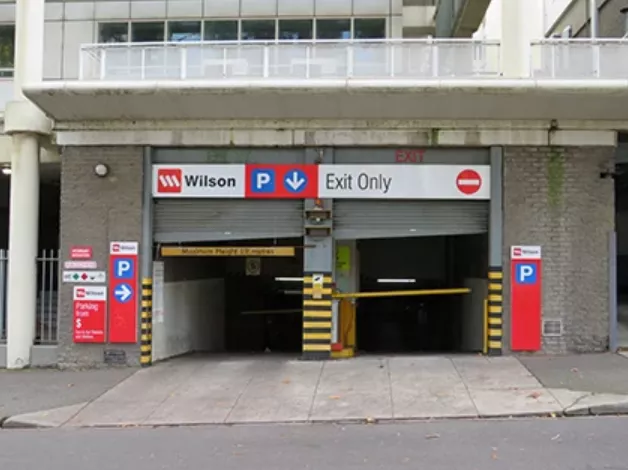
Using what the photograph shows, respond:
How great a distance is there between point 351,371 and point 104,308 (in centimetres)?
419

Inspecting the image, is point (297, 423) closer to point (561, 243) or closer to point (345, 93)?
point (345, 93)

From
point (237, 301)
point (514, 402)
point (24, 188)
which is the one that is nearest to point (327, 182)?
point (514, 402)

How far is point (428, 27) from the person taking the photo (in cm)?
1655

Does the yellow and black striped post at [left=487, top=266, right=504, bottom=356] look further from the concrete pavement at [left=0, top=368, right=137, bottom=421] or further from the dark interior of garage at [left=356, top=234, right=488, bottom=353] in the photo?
the concrete pavement at [left=0, top=368, right=137, bottom=421]

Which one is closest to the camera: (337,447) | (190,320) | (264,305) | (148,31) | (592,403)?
(337,447)

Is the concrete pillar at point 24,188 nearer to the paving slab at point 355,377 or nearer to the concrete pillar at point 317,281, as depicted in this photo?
the concrete pillar at point 317,281

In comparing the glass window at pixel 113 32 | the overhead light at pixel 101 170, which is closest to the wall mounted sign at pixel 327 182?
the overhead light at pixel 101 170

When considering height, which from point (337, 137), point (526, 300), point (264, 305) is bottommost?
point (264, 305)

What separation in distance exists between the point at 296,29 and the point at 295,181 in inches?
208

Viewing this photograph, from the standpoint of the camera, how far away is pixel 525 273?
10312mm

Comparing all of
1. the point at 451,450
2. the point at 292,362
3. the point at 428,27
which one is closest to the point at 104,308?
the point at 292,362

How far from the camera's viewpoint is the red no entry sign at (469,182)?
Result: 10461 millimetres

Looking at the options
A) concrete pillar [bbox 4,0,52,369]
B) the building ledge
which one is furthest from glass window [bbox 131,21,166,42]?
the building ledge

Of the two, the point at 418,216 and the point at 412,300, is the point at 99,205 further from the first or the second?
the point at 412,300
